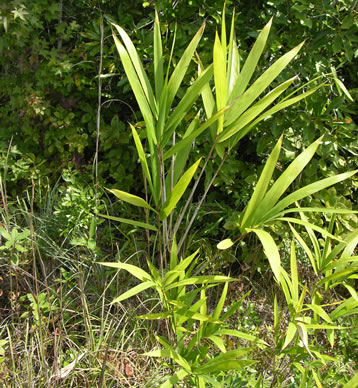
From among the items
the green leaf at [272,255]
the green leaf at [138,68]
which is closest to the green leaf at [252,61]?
the green leaf at [138,68]

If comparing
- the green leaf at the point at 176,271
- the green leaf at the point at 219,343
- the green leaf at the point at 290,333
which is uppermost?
the green leaf at the point at 176,271

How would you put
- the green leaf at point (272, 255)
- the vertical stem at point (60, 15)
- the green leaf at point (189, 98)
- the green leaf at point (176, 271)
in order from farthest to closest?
the vertical stem at point (60, 15) → the green leaf at point (176, 271) → the green leaf at point (189, 98) → the green leaf at point (272, 255)

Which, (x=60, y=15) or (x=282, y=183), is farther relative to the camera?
(x=60, y=15)

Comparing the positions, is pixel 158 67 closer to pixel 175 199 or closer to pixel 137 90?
pixel 137 90

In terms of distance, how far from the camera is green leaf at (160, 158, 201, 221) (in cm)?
100

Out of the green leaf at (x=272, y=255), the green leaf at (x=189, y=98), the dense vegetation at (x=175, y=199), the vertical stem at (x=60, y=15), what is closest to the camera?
the green leaf at (x=272, y=255)

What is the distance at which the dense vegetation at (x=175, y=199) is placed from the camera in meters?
1.24

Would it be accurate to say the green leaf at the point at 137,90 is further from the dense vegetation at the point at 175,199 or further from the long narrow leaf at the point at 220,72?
the long narrow leaf at the point at 220,72

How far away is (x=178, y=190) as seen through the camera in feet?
3.36

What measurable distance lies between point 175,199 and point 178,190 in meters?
0.03

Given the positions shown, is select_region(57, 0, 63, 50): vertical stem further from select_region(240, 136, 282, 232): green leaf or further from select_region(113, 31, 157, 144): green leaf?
select_region(240, 136, 282, 232): green leaf

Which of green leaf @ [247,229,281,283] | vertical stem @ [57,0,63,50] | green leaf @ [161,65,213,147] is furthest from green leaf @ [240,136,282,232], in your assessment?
vertical stem @ [57,0,63,50]

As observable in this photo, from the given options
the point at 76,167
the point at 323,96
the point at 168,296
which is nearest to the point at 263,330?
the point at 168,296

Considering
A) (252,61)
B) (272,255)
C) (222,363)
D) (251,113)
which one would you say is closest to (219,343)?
(222,363)
